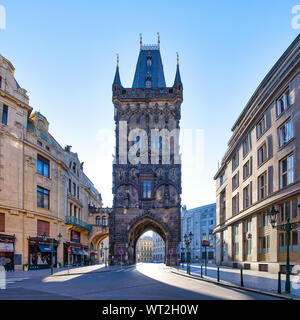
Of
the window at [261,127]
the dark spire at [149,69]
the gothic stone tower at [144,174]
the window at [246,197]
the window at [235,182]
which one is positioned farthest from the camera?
the dark spire at [149,69]

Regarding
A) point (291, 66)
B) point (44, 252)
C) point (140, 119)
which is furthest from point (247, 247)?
point (140, 119)

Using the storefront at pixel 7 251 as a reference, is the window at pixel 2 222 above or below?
above

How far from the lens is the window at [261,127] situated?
3216 centimetres

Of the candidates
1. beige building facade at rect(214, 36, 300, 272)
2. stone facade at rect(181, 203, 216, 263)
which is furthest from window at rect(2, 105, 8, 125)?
stone facade at rect(181, 203, 216, 263)

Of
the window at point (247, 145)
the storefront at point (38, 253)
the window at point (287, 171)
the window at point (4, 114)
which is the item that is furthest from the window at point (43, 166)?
the window at point (287, 171)

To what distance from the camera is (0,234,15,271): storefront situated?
31898mm

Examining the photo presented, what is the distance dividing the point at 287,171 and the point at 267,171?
388 centimetres

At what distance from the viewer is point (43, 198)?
40594 mm

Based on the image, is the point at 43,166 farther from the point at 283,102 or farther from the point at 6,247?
the point at 283,102

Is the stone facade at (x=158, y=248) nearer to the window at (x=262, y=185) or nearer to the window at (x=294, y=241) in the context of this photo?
the window at (x=262, y=185)

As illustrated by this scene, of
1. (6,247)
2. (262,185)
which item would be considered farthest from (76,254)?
(262,185)

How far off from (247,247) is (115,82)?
128ft

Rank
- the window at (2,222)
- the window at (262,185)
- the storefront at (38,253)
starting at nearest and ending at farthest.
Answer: the window at (262,185) < the window at (2,222) < the storefront at (38,253)

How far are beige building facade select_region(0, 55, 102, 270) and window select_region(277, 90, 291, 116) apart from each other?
2215cm
